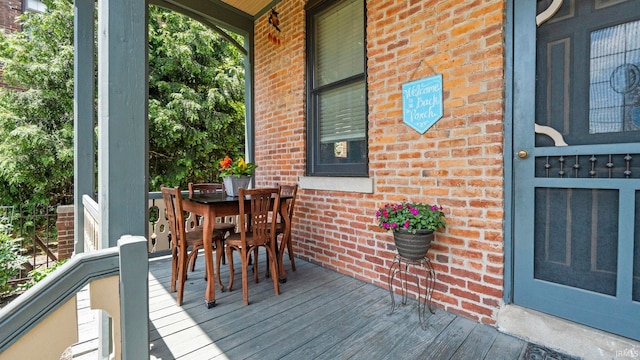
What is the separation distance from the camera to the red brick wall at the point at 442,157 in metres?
1.88

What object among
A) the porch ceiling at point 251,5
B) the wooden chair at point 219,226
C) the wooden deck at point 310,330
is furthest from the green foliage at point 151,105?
the wooden deck at point 310,330

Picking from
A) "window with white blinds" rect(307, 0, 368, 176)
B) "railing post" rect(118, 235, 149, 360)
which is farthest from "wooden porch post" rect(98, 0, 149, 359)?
"window with white blinds" rect(307, 0, 368, 176)

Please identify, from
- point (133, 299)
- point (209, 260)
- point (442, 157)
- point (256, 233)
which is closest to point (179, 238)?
point (209, 260)

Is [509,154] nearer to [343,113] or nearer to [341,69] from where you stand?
[343,113]

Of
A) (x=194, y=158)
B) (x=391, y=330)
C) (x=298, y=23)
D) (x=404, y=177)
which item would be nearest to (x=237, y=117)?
(x=194, y=158)

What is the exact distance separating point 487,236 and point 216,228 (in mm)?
2297

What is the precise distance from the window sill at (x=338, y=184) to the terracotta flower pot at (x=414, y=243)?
0.71 meters

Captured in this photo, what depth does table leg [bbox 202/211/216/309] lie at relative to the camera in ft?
7.31

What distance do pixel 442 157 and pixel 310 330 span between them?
1.54 metres

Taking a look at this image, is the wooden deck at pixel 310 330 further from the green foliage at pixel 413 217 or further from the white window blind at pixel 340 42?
the white window blind at pixel 340 42

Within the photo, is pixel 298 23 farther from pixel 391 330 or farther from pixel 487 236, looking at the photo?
pixel 391 330

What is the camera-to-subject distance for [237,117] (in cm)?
752

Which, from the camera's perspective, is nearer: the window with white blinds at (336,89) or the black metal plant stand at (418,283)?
the black metal plant stand at (418,283)

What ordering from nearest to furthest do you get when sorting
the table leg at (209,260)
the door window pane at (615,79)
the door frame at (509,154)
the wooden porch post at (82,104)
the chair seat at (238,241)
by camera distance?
the door window pane at (615,79) < the door frame at (509,154) < the table leg at (209,260) < the chair seat at (238,241) < the wooden porch post at (82,104)
